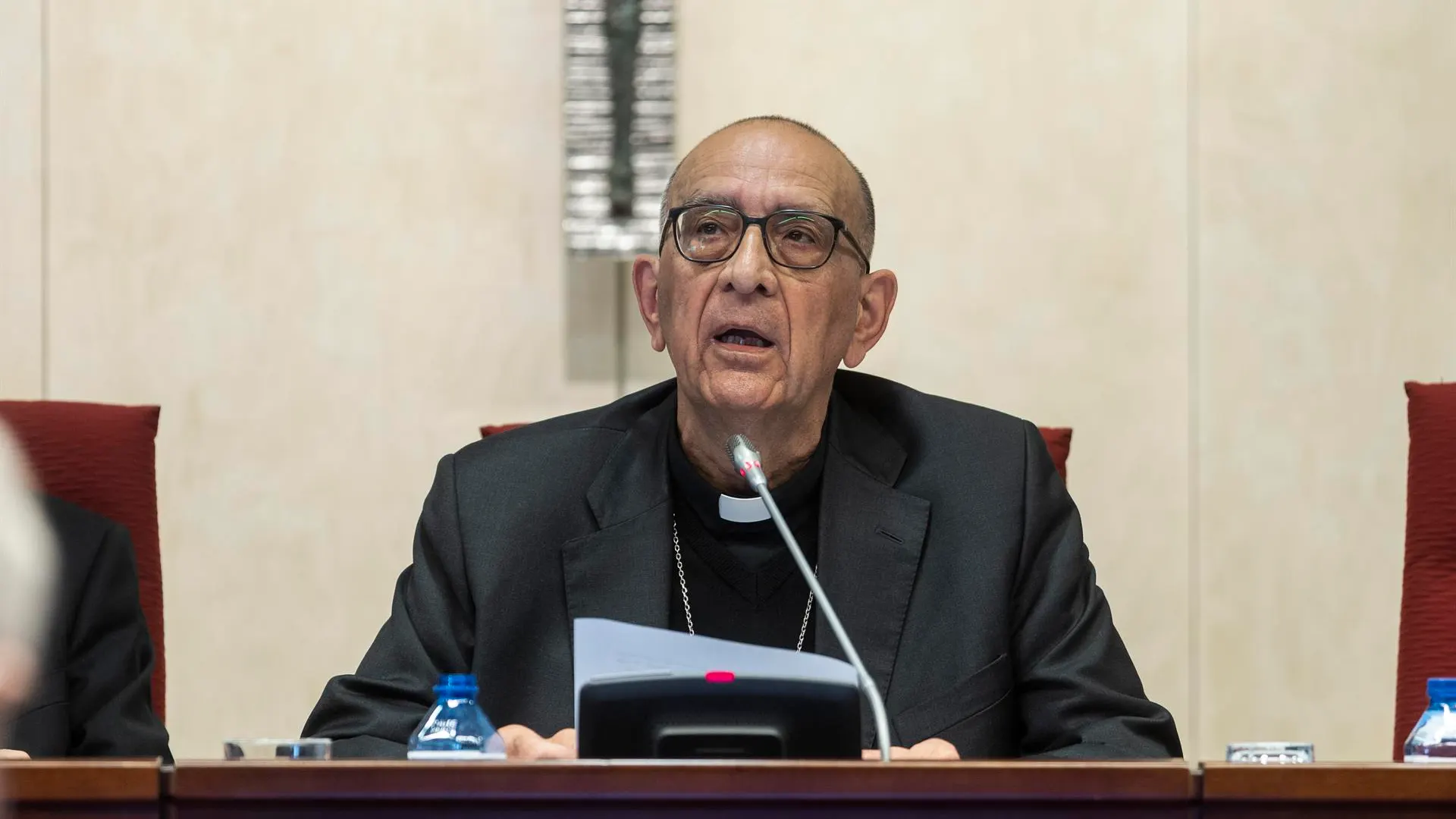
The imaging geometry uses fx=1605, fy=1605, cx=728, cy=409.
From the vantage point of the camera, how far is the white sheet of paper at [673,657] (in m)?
1.40

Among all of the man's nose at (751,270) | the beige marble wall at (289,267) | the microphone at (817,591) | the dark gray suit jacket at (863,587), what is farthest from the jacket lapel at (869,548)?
the beige marble wall at (289,267)

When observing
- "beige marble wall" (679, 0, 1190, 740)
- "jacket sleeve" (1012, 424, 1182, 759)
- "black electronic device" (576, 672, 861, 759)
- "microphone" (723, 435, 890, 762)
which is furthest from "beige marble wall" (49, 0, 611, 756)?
"black electronic device" (576, 672, 861, 759)

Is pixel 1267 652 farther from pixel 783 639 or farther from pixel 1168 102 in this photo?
pixel 783 639

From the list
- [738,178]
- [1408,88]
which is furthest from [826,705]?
[1408,88]

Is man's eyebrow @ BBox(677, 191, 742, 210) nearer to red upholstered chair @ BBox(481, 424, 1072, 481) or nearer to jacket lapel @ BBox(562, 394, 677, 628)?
jacket lapel @ BBox(562, 394, 677, 628)

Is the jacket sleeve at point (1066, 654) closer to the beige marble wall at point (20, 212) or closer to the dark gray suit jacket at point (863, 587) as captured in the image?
the dark gray suit jacket at point (863, 587)

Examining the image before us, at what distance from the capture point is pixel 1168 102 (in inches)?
126

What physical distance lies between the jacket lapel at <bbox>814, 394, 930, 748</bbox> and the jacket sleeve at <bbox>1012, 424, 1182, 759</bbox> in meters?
0.16

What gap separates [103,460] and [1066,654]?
4.51 ft

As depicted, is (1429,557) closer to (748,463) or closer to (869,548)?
(869,548)

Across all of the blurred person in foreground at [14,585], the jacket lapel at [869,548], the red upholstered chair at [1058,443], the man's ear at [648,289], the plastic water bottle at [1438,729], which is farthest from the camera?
the red upholstered chair at [1058,443]

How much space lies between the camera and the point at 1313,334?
3180 millimetres

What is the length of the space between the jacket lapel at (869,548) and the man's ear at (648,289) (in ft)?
0.99

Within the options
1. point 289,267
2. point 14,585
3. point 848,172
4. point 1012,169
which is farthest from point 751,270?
point 289,267
